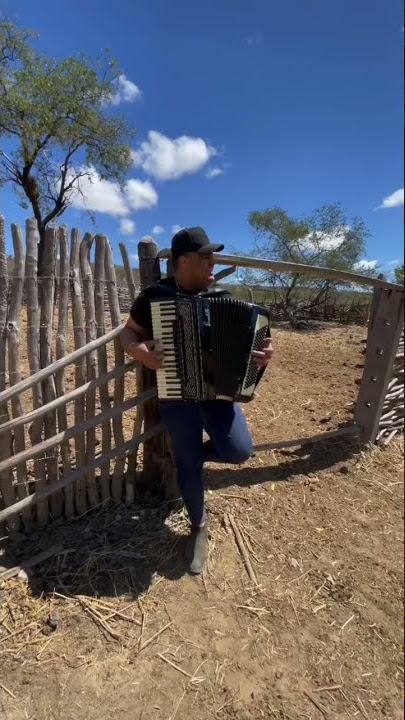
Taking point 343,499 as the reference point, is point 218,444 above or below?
above

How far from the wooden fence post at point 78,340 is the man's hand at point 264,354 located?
1121 millimetres

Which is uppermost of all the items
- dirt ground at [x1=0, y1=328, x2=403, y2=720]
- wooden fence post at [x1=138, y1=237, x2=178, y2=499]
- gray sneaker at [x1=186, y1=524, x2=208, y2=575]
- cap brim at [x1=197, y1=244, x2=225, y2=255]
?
cap brim at [x1=197, y1=244, x2=225, y2=255]

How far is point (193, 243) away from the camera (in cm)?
242

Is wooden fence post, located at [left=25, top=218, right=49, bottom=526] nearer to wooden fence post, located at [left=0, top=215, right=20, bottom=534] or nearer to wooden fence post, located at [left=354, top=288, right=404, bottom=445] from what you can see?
wooden fence post, located at [left=0, top=215, right=20, bottom=534]

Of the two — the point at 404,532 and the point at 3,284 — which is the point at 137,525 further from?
the point at 404,532

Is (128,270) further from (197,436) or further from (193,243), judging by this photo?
(197,436)

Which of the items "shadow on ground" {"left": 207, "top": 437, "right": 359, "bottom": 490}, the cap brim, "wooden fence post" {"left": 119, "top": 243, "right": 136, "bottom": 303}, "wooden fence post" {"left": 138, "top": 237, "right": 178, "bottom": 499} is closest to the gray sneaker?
"wooden fence post" {"left": 138, "top": 237, "right": 178, "bottom": 499}

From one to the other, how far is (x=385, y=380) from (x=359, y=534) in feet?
5.00

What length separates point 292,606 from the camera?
2.46 meters

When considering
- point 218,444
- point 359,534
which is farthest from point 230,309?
point 359,534

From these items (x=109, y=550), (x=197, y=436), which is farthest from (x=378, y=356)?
(x=109, y=550)

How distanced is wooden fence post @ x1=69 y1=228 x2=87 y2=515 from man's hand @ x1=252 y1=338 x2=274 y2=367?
1.12 metres

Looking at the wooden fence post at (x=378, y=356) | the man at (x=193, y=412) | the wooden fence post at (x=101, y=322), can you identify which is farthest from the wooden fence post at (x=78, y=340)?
the wooden fence post at (x=378, y=356)

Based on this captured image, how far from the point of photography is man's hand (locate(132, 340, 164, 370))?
2395 mm
